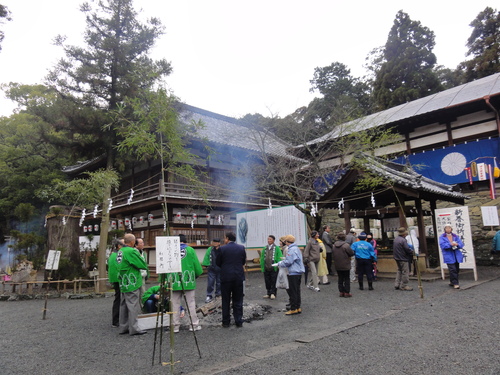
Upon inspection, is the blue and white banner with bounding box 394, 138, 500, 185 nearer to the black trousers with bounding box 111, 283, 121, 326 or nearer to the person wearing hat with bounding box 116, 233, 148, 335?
the person wearing hat with bounding box 116, 233, 148, 335

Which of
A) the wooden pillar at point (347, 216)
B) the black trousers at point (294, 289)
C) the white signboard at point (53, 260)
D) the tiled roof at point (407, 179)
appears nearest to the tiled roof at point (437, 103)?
the tiled roof at point (407, 179)

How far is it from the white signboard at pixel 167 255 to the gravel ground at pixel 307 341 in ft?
3.71

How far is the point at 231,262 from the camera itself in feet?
18.2

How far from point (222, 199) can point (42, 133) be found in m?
7.81

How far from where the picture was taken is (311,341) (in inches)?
174

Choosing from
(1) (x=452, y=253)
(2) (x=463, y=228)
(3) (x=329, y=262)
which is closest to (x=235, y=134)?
(3) (x=329, y=262)

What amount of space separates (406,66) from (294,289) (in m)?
22.8

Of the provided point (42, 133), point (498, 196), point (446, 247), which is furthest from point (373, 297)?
point (42, 133)

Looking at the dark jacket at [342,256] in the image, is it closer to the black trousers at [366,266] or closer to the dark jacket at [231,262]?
the black trousers at [366,266]

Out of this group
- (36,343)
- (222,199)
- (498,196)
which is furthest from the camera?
(222,199)

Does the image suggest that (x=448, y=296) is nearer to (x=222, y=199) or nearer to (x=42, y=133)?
(x=222, y=199)

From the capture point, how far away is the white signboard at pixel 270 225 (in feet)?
39.1

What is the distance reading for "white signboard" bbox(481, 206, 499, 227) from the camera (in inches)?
461

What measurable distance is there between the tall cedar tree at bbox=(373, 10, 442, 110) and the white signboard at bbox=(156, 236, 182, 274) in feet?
76.2
